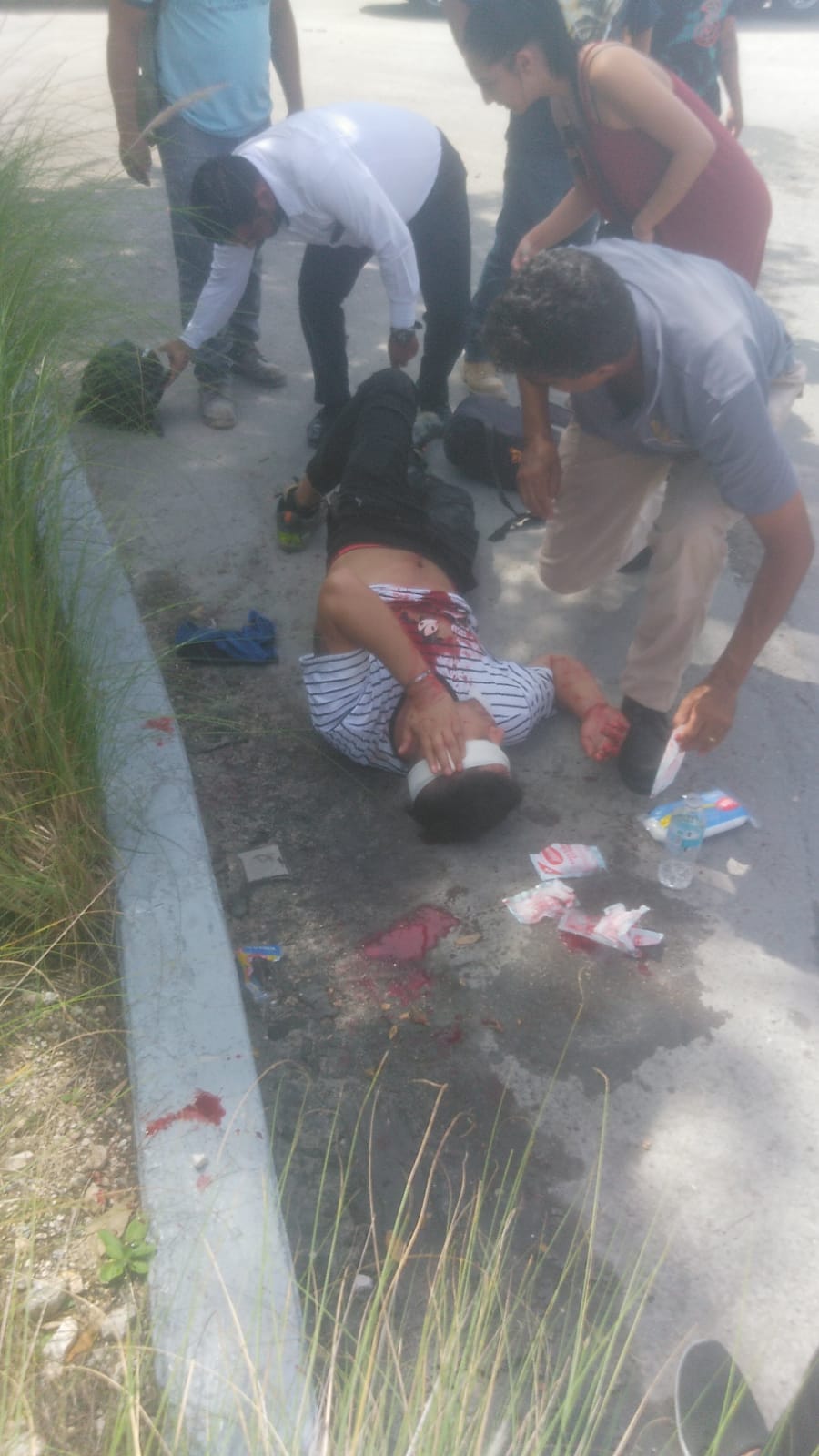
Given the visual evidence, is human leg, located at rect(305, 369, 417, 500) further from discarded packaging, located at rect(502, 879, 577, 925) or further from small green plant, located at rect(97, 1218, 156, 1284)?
small green plant, located at rect(97, 1218, 156, 1284)

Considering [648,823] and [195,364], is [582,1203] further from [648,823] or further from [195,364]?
[195,364]

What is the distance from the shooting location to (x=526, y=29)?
9.91ft

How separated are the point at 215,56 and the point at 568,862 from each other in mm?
2979

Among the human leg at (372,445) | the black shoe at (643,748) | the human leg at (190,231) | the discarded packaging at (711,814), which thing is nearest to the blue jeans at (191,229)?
the human leg at (190,231)

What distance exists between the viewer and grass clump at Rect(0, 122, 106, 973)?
2189mm

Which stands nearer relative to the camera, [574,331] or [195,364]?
[574,331]

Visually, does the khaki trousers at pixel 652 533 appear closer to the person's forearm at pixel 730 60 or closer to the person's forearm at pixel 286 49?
the person's forearm at pixel 730 60

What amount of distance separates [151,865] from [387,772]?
798 millimetres

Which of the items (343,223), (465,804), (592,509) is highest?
(343,223)

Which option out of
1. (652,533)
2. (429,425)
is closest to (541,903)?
(652,533)

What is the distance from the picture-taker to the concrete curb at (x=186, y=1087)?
1.56 meters

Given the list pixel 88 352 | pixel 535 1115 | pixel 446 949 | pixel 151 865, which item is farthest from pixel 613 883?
pixel 88 352

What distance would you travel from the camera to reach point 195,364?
4.33 m

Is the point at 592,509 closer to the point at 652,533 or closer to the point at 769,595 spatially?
the point at 652,533
